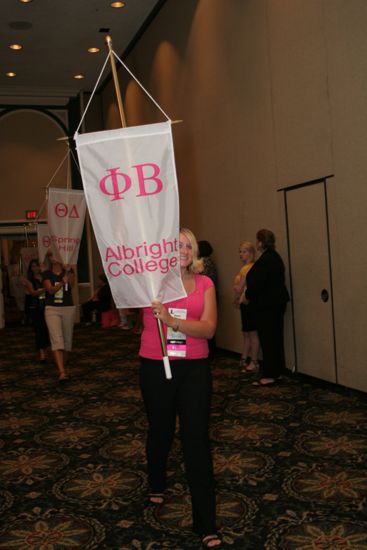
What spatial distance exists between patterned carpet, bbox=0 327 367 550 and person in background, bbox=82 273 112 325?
722 cm

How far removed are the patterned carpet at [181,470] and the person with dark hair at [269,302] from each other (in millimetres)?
250

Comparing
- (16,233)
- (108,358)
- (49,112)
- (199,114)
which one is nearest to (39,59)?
(49,112)

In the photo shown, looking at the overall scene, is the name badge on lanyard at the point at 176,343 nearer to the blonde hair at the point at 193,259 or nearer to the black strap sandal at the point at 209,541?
the blonde hair at the point at 193,259

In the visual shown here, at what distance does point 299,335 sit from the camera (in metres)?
6.52

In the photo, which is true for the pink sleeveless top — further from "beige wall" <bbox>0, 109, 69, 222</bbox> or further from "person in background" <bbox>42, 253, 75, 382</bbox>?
"beige wall" <bbox>0, 109, 69, 222</bbox>

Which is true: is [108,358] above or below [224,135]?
below

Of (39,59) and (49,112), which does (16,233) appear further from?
(39,59)

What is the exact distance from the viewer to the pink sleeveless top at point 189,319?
117 inches

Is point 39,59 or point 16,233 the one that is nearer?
point 39,59

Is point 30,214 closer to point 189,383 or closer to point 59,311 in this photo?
point 59,311

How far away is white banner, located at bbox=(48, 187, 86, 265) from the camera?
7656 millimetres

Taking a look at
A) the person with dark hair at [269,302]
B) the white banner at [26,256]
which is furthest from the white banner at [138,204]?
the white banner at [26,256]

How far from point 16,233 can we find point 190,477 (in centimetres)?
1288

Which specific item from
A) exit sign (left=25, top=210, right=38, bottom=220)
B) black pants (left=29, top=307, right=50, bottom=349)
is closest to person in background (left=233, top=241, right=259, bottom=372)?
black pants (left=29, top=307, right=50, bottom=349)
